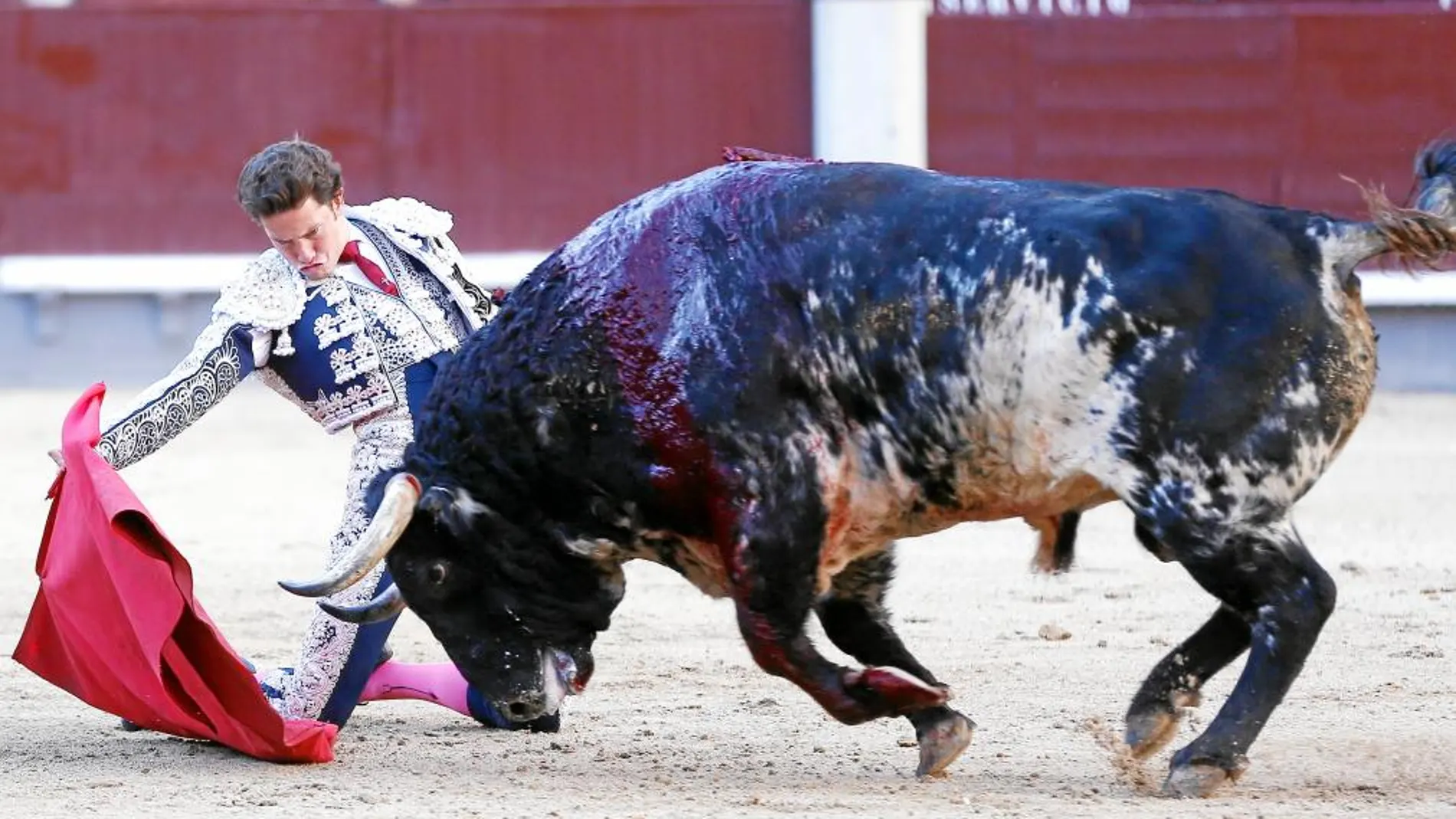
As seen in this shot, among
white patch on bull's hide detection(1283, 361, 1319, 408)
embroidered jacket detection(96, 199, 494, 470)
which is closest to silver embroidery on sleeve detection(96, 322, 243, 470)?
embroidered jacket detection(96, 199, 494, 470)

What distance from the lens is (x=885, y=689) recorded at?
330 cm

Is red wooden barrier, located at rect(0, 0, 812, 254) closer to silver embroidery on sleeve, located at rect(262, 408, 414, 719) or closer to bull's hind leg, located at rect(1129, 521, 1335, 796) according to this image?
silver embroidery on sleeve, located at rect(262, 408, 414, 719)

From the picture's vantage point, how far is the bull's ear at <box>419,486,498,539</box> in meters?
3.45

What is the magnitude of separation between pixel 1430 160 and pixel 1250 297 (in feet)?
1.31

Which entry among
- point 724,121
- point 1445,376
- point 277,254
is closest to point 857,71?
point 724,121

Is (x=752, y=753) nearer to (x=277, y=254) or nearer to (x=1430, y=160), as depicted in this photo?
(x=277, y=254)

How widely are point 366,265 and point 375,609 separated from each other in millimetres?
576

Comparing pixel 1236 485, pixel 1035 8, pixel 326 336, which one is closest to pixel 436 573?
pixel 326 336

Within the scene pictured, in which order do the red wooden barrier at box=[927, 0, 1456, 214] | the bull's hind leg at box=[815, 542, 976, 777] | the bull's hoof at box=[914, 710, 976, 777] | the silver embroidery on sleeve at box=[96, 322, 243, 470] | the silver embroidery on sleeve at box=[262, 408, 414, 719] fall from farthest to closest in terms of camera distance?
1. the red wooden barrier at box=[927, 0, 1456, 214]
2. the silver embroidery on sleeve at box=[262, 408, 414, 719]
3. the silver embroidery on sleeve at box=[96, 322, 243, 470]
4. the bull's hind leg at box=[815, 542, 976, 777]
5. the bull's hoof at box=[914, 710, 976, 777]

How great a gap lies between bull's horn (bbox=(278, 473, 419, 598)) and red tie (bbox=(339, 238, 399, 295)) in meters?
0.50

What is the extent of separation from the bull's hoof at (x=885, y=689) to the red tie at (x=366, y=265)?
104 cm

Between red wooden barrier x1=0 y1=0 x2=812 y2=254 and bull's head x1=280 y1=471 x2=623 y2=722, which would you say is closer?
bull's head x1=280 y1=471 x2=623 y2=722

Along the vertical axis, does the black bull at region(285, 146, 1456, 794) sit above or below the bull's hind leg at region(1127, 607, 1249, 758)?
above

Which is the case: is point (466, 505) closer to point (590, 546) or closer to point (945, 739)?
point (590, 546)
